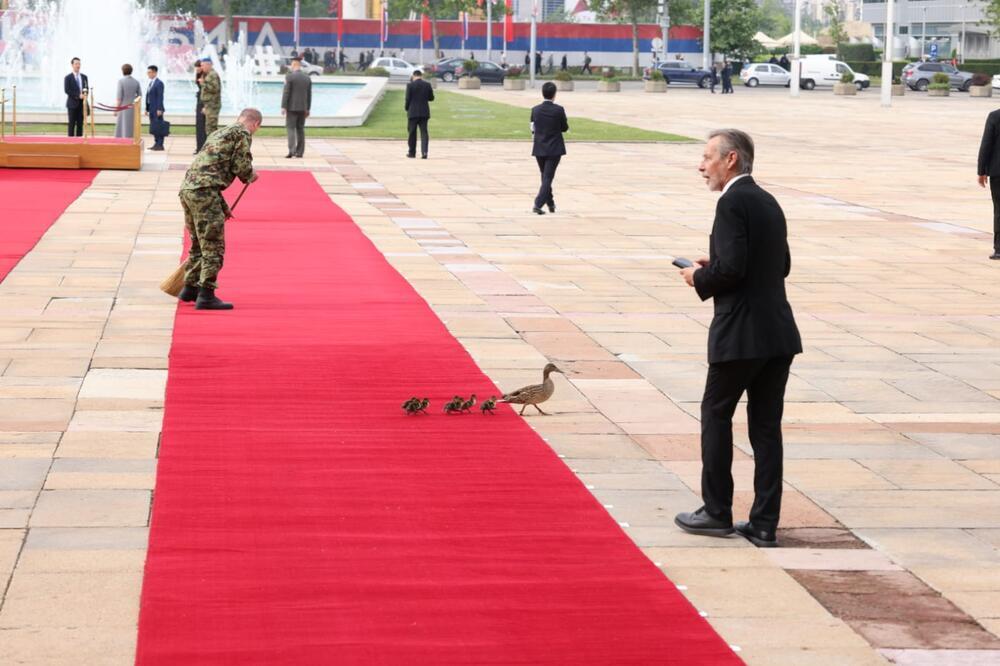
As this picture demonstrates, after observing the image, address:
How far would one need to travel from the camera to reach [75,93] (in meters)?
29.7

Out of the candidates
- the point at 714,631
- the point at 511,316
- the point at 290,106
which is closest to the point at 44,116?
the point at 290,106

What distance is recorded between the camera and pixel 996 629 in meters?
5.90

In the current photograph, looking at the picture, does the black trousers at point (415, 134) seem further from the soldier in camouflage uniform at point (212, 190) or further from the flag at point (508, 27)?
the flag at point (508, 27)

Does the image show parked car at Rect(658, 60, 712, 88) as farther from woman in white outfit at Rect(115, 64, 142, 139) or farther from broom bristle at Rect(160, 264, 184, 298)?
broom bristle at Rect(160, 264, 184, 298)

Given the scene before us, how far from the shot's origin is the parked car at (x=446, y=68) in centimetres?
8469

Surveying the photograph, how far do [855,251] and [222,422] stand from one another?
10498 mm

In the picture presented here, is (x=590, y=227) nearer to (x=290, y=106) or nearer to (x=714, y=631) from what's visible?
(x=290, y=106)

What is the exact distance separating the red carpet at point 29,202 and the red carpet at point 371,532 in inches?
219

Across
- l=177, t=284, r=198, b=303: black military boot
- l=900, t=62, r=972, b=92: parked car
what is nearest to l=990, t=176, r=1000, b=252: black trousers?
l=177, t=284, r=198, b=303: black military boot

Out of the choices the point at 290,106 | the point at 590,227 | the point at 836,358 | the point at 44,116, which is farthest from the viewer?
the point at 44,116

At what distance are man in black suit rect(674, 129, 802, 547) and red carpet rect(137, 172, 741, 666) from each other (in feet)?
1.76

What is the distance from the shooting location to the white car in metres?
82.5

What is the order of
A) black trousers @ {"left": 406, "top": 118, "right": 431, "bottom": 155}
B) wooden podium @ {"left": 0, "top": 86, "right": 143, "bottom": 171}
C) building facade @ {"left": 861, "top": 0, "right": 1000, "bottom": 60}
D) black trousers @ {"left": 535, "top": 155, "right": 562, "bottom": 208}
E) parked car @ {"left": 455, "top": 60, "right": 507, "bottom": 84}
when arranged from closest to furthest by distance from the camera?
black trousers @ {"left": 535, "top": 155, "right": 562, "bottom": 208}, wooden podium @ {"left": 0, "top": 86, "right": 143, "bottom": 171}, black trousers @ {"left": 406, "top": 118, "right": 431, "bottom": 155}, parked car @ {"left": 455, "top": 60, "right": 507, "bottom": 84}, building facade @ {"left": 861, "top": 0, "right": 1000, "bottom": 60}

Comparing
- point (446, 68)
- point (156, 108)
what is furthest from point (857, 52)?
point (156, 108)
